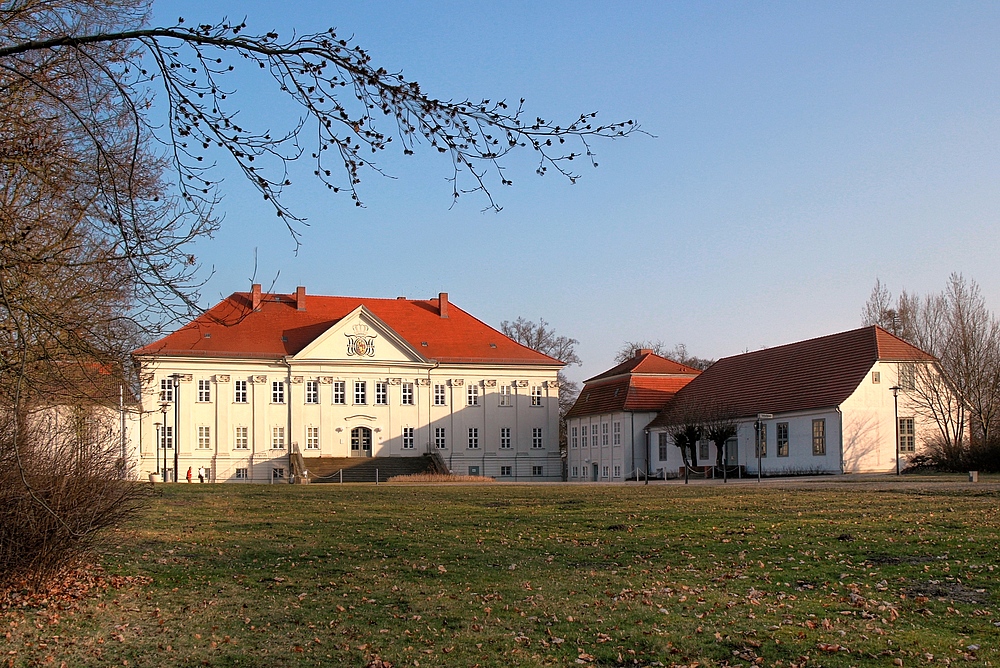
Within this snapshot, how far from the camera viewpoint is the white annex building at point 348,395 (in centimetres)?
6231

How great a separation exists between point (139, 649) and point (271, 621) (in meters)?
1.55

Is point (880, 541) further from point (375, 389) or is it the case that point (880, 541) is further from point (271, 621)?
point (375, 389)

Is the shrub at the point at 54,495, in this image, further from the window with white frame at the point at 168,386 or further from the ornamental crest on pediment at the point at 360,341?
the ornamental crest on pediment at the point at 360,341

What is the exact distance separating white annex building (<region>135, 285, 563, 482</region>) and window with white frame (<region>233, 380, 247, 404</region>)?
6 centimetres

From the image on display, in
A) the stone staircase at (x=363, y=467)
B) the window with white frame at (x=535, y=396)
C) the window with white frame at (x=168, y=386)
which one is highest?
the window with white frame at (x=168, y=386)

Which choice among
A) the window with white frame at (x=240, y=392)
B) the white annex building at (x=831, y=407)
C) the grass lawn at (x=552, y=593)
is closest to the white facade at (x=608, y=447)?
the white annex building at (x=831, y=407)

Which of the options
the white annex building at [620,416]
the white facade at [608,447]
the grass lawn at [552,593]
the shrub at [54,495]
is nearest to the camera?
the grass lawn at [552,593]

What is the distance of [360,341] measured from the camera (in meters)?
65.3

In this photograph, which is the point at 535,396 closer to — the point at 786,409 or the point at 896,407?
the point at 786,409

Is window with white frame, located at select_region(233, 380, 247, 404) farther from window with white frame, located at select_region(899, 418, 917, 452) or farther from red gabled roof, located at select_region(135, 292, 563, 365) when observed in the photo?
window with white frame, located at select_region(899, 418, 917, 452)

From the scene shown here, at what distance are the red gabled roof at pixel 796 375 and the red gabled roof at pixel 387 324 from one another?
45.4 ft

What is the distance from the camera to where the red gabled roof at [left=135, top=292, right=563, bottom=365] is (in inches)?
2506

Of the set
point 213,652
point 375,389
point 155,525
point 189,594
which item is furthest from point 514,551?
point 375,389

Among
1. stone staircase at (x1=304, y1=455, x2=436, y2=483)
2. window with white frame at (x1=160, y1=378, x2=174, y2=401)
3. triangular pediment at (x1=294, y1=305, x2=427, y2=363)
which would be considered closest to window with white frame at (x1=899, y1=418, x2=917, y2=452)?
stone staircase at (x1=304, y1=455, x2=436, y2=483)
